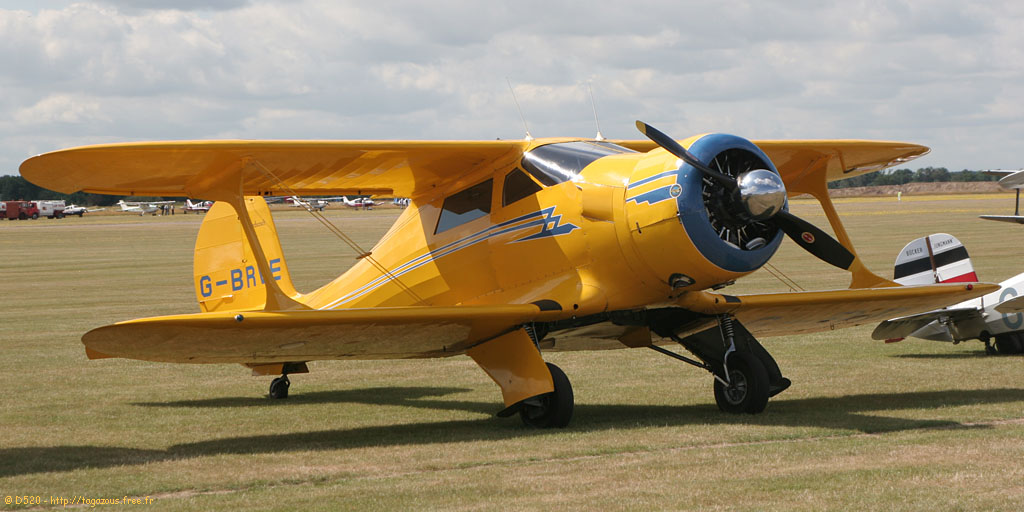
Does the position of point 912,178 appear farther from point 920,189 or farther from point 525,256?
point 525,256

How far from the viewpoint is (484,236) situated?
10.4 meters

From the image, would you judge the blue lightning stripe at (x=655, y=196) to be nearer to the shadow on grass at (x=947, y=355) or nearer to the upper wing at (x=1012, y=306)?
the upper wing at (x=1012, y=306)

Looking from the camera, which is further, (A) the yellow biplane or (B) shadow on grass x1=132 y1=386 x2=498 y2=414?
(B) shadow on grass x1=132 y1=386 x2=498 y2=414

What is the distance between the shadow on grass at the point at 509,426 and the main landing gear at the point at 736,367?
16cm

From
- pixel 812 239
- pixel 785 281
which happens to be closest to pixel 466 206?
pixel 812 239

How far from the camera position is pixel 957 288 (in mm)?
11320

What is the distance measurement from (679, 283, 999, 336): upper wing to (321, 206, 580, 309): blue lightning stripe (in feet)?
4.44

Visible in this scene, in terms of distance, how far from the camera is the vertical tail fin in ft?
41.4

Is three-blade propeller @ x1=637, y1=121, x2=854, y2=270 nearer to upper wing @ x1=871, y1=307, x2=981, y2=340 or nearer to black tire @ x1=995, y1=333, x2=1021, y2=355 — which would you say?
upper wing @ x1=871, y1=307, x2=981, y2=340

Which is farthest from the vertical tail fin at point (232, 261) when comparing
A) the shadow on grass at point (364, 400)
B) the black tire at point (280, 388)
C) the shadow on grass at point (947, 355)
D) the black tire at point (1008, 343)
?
the black tire at point (1008, 343)

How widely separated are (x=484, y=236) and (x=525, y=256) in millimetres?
591

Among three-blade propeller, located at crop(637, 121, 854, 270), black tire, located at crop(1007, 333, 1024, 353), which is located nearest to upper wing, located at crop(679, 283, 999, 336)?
three-blade propeller, located at crop(637, 121, 854, 270)

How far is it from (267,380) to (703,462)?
7.73 metres

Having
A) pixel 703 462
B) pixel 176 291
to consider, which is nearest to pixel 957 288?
pixel 703 462
